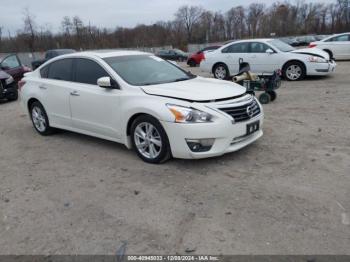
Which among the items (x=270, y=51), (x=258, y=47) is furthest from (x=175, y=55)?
(x=270, y=51)

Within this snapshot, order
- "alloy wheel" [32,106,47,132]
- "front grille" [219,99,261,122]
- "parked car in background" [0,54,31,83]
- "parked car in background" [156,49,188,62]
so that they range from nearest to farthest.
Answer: "front grille" [219,99,261,122], "alloy wheel" [32,106,47,132], "parked car in background" [0,54,31,83], "parked car in background" [156,49,188,62]

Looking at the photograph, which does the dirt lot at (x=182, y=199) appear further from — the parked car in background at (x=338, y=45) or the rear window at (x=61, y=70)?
the parked car in background at (x=338, y=45)

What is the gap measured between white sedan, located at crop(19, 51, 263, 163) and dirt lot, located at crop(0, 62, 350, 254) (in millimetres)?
339

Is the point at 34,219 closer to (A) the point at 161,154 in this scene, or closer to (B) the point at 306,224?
(A) the point at 161,154

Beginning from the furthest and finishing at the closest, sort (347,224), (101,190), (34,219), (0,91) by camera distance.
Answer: (0,91)
(101,190)
(34,219)
(347,224)

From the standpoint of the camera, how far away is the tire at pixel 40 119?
6.70 metres

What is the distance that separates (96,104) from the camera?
5426 millimetres

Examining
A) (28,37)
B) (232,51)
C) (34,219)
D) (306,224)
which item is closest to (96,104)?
(34,219)

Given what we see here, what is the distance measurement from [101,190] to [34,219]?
0.85 m

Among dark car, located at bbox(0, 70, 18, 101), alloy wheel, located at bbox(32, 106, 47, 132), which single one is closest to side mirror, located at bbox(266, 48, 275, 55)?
alloy wheel, located at bbox(32, 106, 47, 132)

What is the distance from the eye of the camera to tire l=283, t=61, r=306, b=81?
11.7 meters

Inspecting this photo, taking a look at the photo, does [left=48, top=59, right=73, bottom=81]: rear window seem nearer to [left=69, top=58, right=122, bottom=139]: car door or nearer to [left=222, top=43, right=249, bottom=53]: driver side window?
[left=69, top=58, right=122, bottom=139]: car door

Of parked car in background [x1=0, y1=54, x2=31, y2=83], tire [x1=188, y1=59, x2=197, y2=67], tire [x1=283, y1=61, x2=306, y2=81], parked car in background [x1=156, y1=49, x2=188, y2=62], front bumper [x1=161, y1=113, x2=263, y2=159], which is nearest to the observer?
front bumper [x1=161, y1=113, x2=263, y2=159]

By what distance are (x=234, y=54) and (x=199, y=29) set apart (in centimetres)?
A: 8831
